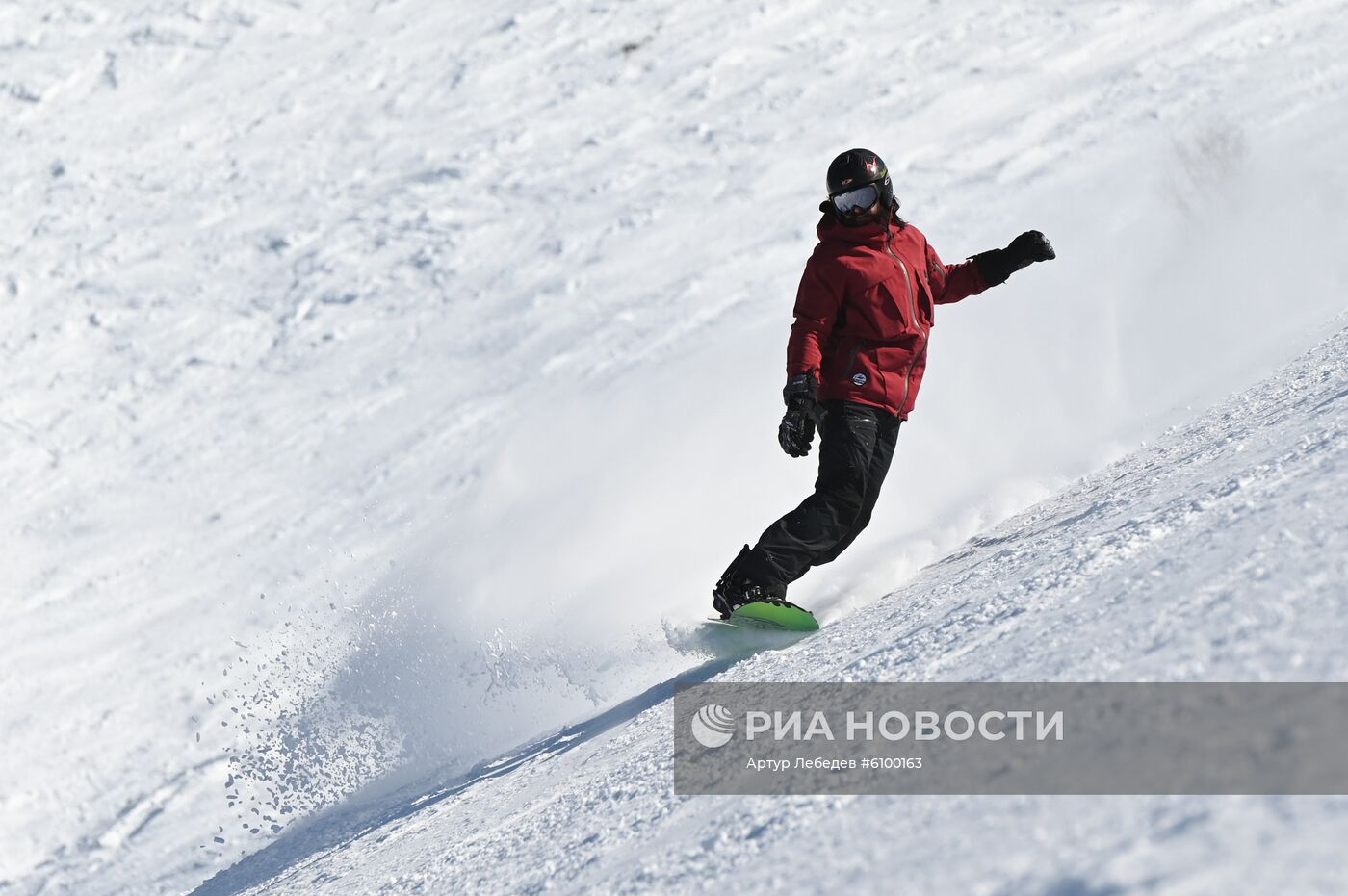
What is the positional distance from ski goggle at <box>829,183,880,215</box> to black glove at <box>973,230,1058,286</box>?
1.94ft

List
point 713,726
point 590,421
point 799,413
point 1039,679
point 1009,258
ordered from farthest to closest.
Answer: point 590,421
point 1009,258
point 799,413
point 713,726
point 1039,679

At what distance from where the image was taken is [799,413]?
407 cm

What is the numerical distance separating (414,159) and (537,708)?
9133 millimetres

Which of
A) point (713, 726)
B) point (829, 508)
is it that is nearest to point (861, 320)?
point (829, 508)

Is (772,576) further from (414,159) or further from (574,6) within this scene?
(574,6)

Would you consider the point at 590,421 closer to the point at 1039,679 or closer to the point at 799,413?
the point at 799,413

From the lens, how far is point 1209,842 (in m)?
1.56

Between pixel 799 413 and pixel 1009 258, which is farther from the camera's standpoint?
pixel 1009 258

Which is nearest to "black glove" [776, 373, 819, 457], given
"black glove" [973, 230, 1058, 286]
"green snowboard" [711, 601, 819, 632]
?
"green snowboard" [711, 601, 819, 632]

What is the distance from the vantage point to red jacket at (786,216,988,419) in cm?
423

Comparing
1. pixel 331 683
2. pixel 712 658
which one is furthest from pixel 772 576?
pixel 331 683

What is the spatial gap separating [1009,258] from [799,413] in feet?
3.89

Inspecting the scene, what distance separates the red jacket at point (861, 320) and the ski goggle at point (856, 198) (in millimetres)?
73

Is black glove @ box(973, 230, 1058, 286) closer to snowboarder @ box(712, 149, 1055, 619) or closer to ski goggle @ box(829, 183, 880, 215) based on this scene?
snowboarder @ box(712, 149, 1055, 619)
